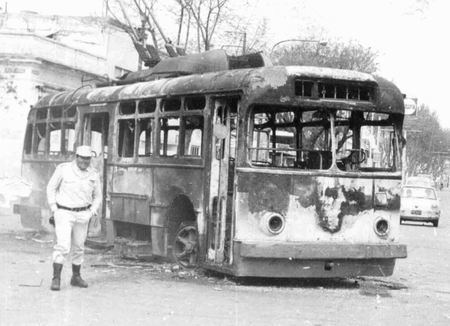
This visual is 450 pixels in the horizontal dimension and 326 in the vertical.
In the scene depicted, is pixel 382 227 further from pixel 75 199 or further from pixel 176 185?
pixel 75 199

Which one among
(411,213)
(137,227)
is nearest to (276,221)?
(137,227)

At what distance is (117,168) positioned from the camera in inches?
523

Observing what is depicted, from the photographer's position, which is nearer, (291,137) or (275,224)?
(275,224)

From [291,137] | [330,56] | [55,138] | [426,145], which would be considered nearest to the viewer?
[291,137]

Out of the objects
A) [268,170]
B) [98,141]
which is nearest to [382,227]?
[268,170]

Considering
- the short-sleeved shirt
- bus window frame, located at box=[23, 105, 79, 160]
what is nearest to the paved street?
the short-sleeved shirt

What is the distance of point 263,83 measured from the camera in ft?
34.3

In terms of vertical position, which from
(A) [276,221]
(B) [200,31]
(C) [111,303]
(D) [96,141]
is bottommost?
(C) [111,303]

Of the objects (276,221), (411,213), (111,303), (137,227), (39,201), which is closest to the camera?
(111,303)

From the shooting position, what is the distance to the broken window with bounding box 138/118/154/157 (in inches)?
497

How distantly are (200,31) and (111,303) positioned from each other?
28414 millimetres

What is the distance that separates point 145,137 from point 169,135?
2.09 feet

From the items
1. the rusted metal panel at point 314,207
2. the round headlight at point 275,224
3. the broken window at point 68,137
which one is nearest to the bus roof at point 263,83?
the rusted metal panel at point 314,207

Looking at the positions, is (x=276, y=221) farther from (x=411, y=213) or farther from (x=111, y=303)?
(x=411, y=213)
